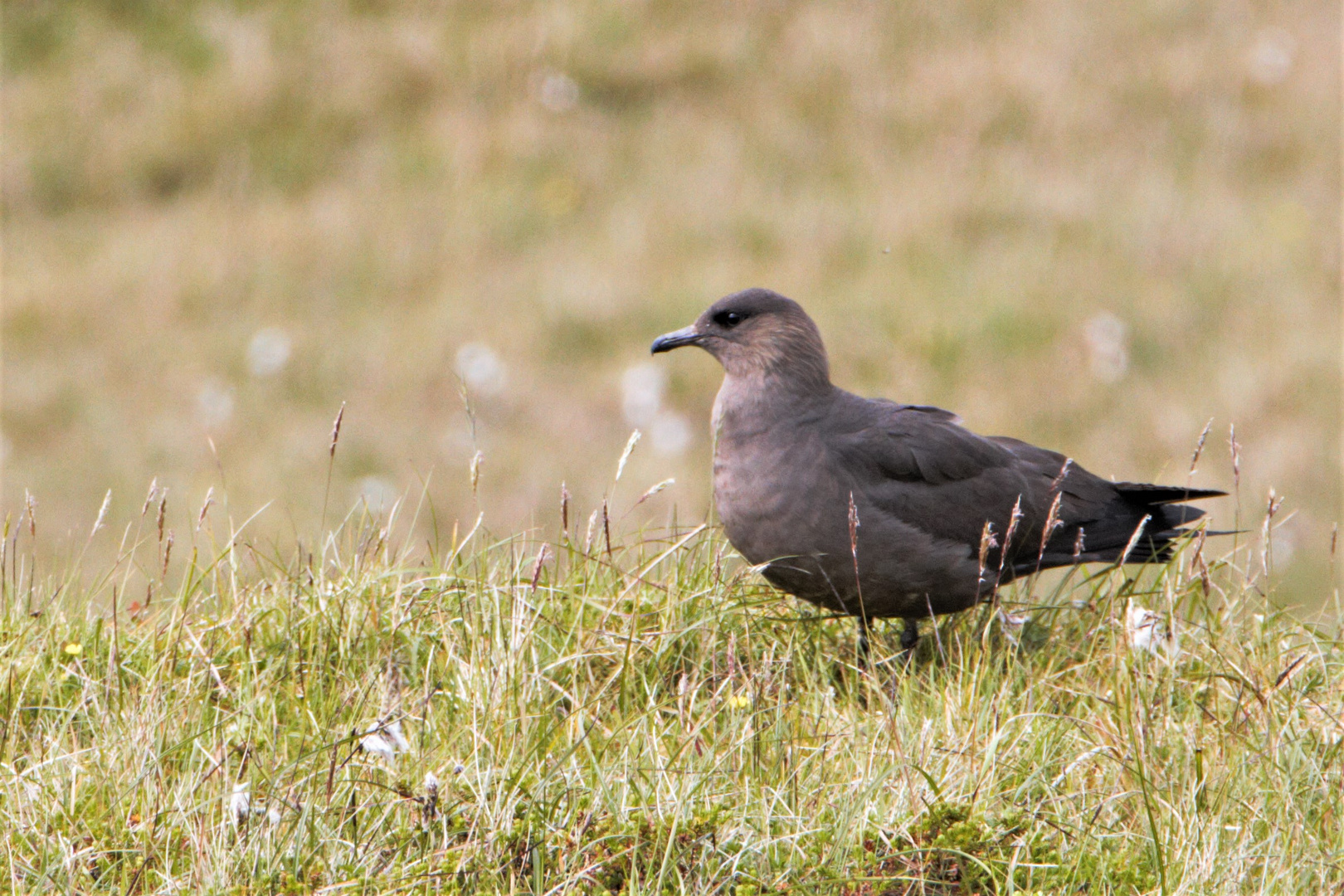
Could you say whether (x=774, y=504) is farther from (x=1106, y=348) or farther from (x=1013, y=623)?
(x=1106, y=348)

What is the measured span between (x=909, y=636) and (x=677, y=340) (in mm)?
1138

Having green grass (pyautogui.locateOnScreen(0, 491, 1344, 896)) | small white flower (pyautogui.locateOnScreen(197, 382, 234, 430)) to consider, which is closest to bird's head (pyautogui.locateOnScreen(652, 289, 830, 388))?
green grass (pyautogui.locateOnScreen(0, 491, 1344, 896))

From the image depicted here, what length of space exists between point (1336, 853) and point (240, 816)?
198 cm

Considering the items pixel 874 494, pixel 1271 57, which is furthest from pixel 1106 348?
pixel 874 494

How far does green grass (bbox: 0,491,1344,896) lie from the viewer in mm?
2834

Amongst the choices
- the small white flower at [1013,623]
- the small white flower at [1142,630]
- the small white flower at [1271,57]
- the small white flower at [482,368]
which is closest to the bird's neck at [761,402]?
the small white flower at [1013,623]

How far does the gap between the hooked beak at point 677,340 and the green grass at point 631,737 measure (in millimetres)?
673

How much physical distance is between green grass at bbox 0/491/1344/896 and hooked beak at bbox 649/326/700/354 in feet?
2.21

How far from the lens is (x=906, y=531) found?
4043 millimetres

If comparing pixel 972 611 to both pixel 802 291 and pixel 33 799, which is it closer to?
pixel 33 799

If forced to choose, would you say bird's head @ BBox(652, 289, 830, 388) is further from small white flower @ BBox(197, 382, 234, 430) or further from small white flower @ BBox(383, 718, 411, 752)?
small white flower @ BBox(197, 382, 234, 430)

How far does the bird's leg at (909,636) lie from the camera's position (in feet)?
13.3

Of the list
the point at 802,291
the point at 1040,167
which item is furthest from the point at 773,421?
the point at 1040,167

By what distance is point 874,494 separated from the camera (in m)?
4.12
